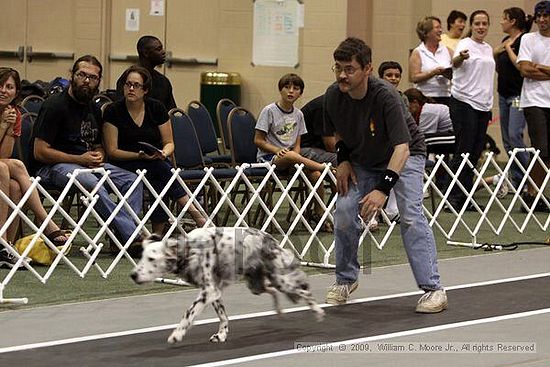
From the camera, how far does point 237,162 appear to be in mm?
9508

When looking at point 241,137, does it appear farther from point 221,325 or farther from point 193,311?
point 193,311

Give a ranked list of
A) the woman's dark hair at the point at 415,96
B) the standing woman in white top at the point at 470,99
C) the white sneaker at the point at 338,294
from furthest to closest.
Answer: the standing woman in white top at the point at 470,99 < the woman's dark hair at the point at 415,96 < the white sneaker at the point at 338,294

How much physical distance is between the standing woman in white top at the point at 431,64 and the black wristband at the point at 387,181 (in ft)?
16.3

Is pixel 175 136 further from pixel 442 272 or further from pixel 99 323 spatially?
pixel 99 323

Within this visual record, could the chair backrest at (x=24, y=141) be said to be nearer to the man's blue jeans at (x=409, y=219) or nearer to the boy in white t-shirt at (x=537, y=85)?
the man's blue jeans at (x=409, y=219)

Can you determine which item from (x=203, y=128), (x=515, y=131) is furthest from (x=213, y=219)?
(x=515, y=131)

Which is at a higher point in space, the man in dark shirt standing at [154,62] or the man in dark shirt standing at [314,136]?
the man in dark shirt standing at [154,62]

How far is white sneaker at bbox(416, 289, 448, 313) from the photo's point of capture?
630 centimetres

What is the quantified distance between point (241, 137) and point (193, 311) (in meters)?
4.29

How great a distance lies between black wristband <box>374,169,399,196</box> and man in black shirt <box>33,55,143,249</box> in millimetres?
2112

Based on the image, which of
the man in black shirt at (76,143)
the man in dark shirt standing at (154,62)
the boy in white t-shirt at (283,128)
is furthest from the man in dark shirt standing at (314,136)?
the man in black shirt at (76,143)

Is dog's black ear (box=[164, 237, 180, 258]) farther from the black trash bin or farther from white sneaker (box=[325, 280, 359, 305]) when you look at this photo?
the black trash bin

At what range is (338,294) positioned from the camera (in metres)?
6.55

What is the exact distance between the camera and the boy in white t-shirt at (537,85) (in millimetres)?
10328
